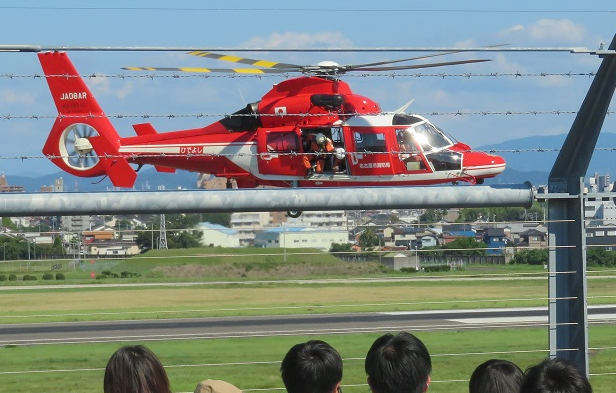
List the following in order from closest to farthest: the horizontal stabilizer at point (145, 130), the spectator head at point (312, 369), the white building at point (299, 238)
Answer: the spectator head at point (312, 369) → the white building at point (299, 238) → the horizontal stabilizer at point (145, 130)

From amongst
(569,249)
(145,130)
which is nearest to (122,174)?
(145,130)

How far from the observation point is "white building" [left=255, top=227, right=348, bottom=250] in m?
5.98

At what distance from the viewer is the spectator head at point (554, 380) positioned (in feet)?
10.4

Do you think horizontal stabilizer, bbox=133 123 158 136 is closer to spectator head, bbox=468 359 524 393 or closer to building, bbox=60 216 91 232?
building, bbox=60 216 91 232

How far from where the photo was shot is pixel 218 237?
21.1ft

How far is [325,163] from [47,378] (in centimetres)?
995

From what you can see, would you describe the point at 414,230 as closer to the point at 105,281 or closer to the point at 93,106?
the point at 105,281

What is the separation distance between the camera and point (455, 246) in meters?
6.27

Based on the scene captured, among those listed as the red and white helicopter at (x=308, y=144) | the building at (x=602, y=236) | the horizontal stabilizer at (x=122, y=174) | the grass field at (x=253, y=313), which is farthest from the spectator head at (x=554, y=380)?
the horizontal stabilizer at (x=122, y=174)

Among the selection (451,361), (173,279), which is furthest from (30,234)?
(451,361)

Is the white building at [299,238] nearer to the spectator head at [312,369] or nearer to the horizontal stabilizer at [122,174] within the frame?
the spectator head at [312,369]

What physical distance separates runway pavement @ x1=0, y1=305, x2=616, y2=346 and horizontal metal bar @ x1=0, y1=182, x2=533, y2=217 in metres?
9.81

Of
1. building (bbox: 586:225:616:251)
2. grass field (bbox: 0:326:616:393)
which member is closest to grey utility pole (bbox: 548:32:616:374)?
building (bbox: 586:225:616:251)

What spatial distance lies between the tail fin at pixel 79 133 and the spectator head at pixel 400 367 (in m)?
18.2
